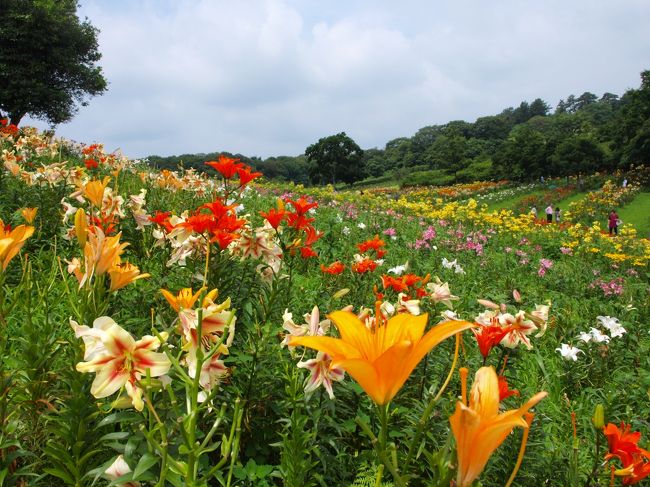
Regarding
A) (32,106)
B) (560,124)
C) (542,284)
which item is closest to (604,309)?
(542,284)

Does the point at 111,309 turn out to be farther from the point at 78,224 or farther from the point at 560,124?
the point at 560,124

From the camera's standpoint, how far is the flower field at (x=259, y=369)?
25.3 inches

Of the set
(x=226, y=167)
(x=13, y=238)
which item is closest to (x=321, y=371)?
(x=13, y=238)

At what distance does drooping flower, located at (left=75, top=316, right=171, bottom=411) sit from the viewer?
31.0 inches

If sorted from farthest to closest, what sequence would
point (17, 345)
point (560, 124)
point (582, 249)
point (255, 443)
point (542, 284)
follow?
point (560, 124) < point (582, 249) < point (542, 284) < point (17, 345) < point (255, 443)

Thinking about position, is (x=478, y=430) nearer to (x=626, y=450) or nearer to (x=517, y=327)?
(x=626, y=450)

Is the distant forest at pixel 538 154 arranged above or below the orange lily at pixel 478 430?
above

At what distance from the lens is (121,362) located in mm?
811

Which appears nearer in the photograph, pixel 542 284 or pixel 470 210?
pixel 542 284

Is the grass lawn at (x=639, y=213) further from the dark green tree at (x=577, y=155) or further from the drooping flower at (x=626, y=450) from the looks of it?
the drooping flower at (x=626, y=450)

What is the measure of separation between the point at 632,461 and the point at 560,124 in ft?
218

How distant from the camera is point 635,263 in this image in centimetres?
755

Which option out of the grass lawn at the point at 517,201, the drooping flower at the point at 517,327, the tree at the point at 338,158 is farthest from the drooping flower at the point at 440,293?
the tree at the point at 338,158

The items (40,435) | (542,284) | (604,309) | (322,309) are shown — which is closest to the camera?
(40,435)
